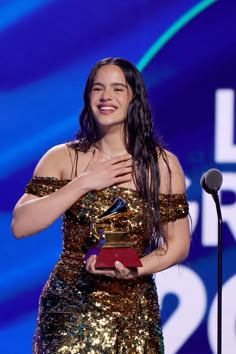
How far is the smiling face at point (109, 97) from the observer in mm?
2496

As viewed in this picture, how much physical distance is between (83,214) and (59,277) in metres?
0.20

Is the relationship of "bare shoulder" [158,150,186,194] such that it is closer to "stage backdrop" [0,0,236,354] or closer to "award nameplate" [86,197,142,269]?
"award nameplate" [86,197,142,269]

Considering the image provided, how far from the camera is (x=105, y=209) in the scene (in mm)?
2502

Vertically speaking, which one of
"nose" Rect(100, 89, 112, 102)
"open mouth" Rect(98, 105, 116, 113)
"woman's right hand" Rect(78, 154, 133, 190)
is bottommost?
"woman's right hand" Rect(78, 154, 133, 190)

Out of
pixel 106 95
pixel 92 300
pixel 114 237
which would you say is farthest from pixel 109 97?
pixel 92 300

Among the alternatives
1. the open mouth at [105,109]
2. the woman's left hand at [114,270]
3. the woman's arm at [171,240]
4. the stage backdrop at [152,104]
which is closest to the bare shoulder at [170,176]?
the woman's arm at [171,240]

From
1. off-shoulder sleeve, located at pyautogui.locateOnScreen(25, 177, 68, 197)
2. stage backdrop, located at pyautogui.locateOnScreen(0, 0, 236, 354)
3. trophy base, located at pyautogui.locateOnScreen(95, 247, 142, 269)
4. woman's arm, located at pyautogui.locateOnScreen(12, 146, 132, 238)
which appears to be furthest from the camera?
stage backdrop, located at pyautogui.locateOnScreen(0, 0, 236, 354)

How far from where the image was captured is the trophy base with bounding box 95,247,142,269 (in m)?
2.28

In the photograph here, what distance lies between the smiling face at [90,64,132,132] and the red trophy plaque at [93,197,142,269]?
0.79 ft

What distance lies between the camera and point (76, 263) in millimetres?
2514

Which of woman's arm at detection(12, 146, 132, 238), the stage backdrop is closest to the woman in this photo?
woman's arm at detection(12, 146, 132, 238)

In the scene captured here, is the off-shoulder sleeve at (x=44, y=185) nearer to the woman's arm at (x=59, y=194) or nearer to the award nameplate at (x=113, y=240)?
the woman's arm at (x=59, y=194)

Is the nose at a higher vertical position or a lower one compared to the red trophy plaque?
higher

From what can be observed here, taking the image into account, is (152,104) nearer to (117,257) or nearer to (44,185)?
(44,185)
